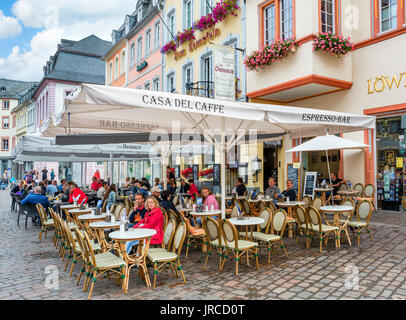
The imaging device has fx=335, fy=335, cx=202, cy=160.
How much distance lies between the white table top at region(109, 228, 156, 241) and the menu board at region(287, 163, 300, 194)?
9.16 m

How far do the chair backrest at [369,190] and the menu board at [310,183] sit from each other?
72.5 inches

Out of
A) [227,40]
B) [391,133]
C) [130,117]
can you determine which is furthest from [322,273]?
[227,40]

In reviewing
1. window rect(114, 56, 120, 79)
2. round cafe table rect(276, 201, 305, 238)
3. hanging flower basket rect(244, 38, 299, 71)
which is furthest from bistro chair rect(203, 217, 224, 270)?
window rect(114, 56, 120, 79)

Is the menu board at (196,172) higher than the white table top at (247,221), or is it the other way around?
the menu board at (196,172)

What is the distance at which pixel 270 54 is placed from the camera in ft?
38.6

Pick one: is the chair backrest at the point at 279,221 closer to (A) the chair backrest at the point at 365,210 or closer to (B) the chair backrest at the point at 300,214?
(B) the chair backrest at the point at 300,214

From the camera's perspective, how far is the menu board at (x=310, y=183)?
12.4m

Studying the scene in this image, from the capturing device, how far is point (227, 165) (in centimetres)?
1540

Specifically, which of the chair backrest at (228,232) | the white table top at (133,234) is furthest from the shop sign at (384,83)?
the white table top at (133,234)

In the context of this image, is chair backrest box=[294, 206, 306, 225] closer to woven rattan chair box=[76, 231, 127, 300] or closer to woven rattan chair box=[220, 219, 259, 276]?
woven rattan chair box=[220, 219, 259, 276]

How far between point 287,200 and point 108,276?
199 inches

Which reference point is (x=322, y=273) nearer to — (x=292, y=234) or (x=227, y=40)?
(x=292, y=234)
